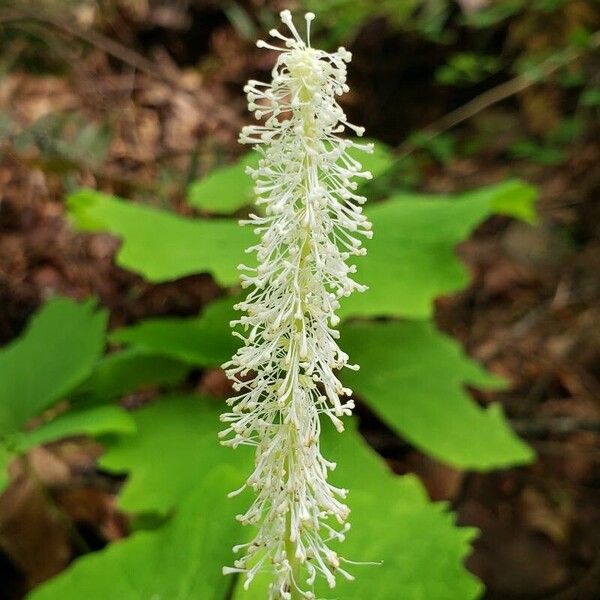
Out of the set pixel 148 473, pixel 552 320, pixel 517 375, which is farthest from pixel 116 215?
pixel 552 320

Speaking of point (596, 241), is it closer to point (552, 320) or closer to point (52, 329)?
point (552, 320)

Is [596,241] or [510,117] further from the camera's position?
[510,117]

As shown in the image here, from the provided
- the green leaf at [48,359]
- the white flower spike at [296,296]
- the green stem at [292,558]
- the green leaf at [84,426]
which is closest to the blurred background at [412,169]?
the green leaf at [48,359]

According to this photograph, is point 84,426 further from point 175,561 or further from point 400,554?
point 400,554

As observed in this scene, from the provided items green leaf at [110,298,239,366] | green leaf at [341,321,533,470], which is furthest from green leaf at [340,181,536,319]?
green leaf at [110,298,239,366]

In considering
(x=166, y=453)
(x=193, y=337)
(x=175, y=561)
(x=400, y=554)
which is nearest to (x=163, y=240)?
(x=193, y=337)

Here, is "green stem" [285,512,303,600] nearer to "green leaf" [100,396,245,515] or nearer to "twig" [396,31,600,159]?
"green leaf" [100,396,245,515]

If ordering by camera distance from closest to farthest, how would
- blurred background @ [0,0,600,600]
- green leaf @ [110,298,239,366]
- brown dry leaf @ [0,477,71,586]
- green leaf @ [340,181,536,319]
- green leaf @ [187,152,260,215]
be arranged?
→ green leaf @ [340,181,536,319] < green leaf @ [110,298,239,366] < brown dry leaf @ [0,477,71,586] < blurred background @ [0,0,600,600] < green leaf @ [187,152,260,215]
